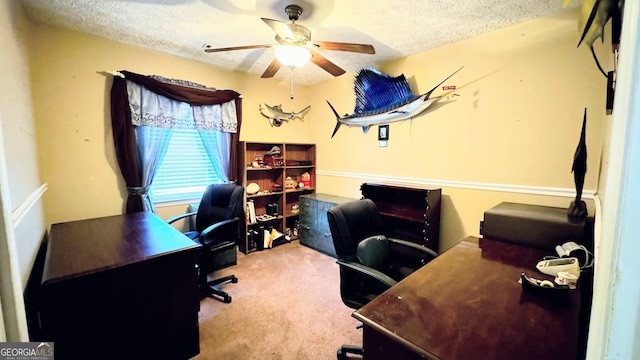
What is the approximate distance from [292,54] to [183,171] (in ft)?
7.30

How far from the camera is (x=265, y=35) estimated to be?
253cm

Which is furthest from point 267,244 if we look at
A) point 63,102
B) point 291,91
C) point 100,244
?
point 63,102

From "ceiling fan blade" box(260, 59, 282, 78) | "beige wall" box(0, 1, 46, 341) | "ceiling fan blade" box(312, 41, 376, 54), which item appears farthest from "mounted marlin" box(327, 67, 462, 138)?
"beige wall" box(0, 1, 46, 341)

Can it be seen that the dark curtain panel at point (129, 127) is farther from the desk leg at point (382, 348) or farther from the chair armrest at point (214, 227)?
the desk leg at point (382, 348)

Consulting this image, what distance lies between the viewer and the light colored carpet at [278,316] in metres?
1.83

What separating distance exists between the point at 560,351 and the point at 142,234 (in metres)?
2.46

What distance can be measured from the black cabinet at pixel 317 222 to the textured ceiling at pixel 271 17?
1.96 m

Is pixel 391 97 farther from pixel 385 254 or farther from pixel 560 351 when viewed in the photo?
pixel 560 351

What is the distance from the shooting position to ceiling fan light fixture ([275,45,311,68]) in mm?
1933

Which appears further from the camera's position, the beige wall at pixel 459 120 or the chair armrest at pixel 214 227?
the chair armrest at pixel 214 227

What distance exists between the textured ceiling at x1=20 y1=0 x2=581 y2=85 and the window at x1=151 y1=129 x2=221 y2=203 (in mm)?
1059

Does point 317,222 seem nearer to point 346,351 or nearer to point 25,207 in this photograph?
point 346,351

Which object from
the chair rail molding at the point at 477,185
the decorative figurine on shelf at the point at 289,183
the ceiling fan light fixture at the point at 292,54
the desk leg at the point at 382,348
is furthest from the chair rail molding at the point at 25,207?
the chair rail molding at the point at 477,185

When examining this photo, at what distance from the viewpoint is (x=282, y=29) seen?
1.76 m
